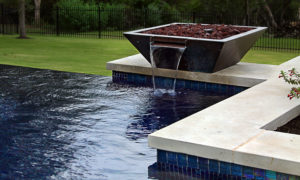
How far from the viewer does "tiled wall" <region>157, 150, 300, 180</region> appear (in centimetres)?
569

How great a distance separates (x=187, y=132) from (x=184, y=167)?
0.48 metres

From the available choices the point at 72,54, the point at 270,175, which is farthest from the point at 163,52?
the point at 72,54

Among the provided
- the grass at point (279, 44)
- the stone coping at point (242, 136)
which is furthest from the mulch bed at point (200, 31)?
the grass at point (279, 44)

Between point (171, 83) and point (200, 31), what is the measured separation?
1447mm

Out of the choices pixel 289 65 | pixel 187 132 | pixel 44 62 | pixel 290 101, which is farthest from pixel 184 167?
pixel 44 62

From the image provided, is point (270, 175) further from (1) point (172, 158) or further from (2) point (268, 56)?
(2) point (268, 56)

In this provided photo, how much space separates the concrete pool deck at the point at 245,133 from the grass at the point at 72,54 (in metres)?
6.01

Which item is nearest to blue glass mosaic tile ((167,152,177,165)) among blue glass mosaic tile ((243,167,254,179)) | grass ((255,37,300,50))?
blue glass mosaic tile ((243,167,254,179))

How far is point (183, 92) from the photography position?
11047 mm

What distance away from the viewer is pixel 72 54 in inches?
683

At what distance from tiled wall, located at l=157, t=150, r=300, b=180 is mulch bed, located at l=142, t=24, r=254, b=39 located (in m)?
5.36

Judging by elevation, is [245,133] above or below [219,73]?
below

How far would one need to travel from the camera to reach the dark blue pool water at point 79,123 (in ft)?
20.7

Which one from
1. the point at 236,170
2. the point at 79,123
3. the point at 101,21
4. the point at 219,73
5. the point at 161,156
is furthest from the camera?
the point at 101,21
